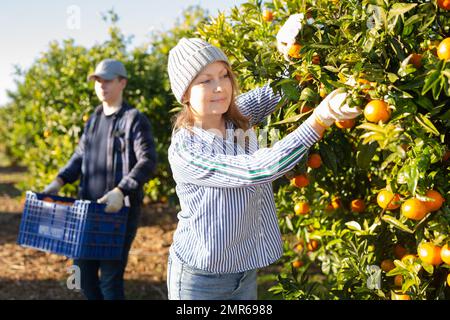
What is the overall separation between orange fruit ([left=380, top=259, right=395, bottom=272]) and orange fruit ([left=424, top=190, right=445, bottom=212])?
647 mm

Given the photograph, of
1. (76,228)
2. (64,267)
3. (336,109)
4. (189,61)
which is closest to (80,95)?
(64,267)

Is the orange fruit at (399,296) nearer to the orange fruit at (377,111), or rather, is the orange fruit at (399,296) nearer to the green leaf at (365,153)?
the green leaf at (365,153)

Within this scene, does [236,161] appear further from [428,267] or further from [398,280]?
[398,280]

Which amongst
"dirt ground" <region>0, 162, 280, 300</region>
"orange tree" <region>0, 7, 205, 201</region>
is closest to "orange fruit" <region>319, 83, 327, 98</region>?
"dirt ground" <region>0, 162, 280, 300</region>

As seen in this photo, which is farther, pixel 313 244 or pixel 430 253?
pixel 313 244

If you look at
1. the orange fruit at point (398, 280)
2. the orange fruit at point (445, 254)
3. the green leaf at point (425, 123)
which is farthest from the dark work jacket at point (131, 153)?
Result: the green leaf at point (425, 123)

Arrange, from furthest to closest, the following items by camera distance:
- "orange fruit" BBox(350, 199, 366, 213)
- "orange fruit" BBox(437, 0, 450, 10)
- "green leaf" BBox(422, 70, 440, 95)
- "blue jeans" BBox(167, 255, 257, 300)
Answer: "orange fruit" BBox(350, 199, 366, 213)
"blue jeans" BBox(167, 255, 257, 300)
"orange fruit" BBox(437, 0, 450, 10)
"green leaf" BBox(422, 70, 440, 95)

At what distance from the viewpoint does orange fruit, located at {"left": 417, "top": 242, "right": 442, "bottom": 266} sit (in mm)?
1929

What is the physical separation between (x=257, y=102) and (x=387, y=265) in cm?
90

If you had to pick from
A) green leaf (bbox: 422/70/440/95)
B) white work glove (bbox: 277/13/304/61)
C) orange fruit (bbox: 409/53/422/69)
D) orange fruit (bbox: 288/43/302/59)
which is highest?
white work glove (bbox: 277/13/304/61)

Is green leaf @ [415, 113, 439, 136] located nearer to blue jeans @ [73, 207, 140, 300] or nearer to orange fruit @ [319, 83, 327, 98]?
orange fruit @ [319, 83, 327, 98]

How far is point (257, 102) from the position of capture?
2432mm

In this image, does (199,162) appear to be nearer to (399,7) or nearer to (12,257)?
(399,7)

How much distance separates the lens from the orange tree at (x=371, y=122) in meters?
1.68
